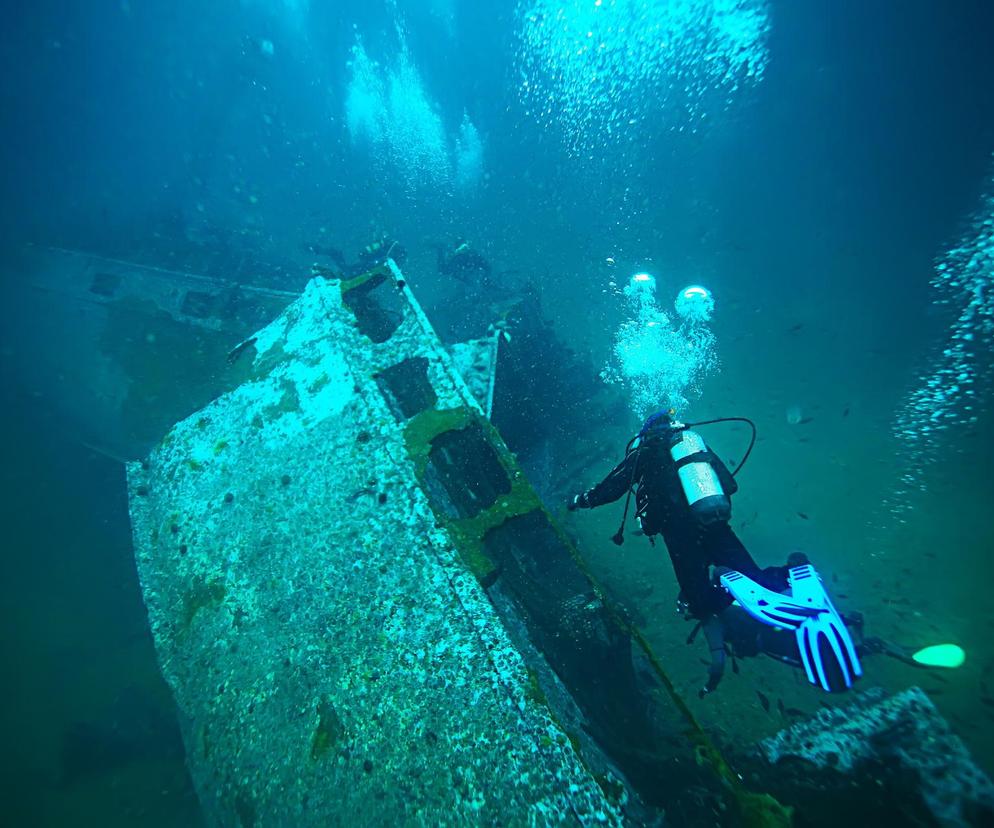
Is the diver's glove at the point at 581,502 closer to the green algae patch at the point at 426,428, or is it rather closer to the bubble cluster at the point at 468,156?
the green algae patch at the point at 426,428

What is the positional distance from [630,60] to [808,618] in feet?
203

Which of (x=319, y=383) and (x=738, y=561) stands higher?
(x=319, y=383)

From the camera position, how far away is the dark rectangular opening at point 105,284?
22.4 ft

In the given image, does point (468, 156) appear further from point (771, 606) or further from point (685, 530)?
point (771, 606)

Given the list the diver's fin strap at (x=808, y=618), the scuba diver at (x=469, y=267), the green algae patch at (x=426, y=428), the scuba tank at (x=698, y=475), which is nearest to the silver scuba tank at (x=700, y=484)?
the scuba tank at (x=698, y=475)

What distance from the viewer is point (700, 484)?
8.65 ft

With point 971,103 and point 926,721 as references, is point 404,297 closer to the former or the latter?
point 926,721

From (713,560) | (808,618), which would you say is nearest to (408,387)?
(713,560)

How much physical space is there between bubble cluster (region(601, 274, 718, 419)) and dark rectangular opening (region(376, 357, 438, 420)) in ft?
29.5

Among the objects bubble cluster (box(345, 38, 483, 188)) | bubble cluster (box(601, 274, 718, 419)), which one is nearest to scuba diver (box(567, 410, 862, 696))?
bubble cluster (box(601, 274, 718, 419))

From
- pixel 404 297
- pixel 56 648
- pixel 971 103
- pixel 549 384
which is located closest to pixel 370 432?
pixel 404 297

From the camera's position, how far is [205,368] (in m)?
5.86

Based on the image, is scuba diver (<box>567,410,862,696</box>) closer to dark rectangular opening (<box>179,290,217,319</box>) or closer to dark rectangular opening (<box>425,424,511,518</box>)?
dark rectangular opening (<box>425,424,511,518</box>)

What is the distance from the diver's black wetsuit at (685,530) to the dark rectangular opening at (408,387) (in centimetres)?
139
